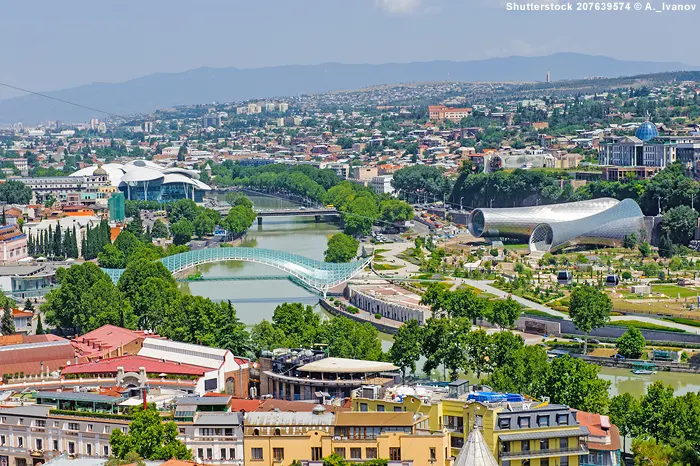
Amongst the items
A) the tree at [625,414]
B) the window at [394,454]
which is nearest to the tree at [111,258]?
the tree at [625,414]

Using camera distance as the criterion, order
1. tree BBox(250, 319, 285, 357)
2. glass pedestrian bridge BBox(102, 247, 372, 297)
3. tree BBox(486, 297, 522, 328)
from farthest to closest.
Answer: glass pedestrian bridge BBox(102, 247, 372, 297), tree BBox(486, 297, 522, 328), tree BBox(250, 319, 285, 357)

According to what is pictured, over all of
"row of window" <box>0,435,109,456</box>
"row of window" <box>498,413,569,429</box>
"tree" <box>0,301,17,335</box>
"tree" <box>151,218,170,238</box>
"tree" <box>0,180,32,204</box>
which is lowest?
"tree" <box>151,218,170,238</box>

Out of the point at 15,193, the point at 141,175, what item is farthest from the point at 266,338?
the point at 141,175

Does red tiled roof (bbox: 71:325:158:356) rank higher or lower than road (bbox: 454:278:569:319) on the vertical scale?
higher

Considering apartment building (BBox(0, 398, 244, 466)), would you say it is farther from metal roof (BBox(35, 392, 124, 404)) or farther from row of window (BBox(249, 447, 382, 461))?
row of window (BBox(249, 447, 382, 461))

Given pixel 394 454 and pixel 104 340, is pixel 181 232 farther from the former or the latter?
pixel 394 454

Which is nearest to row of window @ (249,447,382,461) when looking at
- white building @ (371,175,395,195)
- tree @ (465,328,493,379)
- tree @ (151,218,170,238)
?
tree @ (465,328,493,379)

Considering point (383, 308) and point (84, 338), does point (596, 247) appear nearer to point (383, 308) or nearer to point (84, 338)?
point (383, 308)

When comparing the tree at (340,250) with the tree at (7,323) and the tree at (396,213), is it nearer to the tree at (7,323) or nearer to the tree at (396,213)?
the tree at (396,213)
